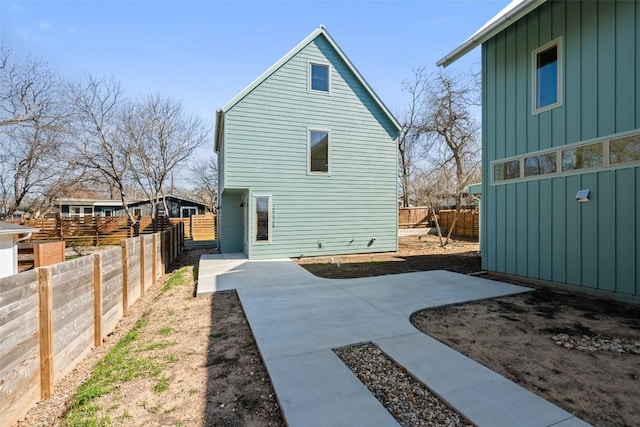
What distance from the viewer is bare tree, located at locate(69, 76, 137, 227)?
15.3 meters

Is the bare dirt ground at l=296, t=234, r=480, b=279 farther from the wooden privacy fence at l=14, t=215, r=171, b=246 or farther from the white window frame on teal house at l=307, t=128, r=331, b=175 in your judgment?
the wooden privacy fence at l=14, t=215, r=171, b=246

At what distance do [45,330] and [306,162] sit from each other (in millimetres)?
8764

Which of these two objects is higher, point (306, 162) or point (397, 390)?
point (306, 162)

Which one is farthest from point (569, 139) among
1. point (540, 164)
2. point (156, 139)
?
point (156, 139)

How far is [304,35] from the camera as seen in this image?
35.7 feet

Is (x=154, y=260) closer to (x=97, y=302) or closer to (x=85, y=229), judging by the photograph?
(x=97, y=302)

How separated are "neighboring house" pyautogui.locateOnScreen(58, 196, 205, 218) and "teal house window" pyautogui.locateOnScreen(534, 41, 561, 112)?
2660 cm

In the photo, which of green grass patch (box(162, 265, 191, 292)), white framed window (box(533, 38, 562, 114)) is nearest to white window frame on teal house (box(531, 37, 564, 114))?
white framed window (box(533, 38, 562, 114))

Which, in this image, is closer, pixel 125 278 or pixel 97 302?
pixel 97 302

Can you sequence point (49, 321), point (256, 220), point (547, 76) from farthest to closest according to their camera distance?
point (256, 220), point (547, 76), point (49, 321)

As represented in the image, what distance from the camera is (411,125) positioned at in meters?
25.7

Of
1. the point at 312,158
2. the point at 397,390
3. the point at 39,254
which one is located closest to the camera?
the point at 397,390

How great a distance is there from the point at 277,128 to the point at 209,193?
82.8 ft

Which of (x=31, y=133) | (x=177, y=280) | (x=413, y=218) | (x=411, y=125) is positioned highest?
(x=411, y=125)
